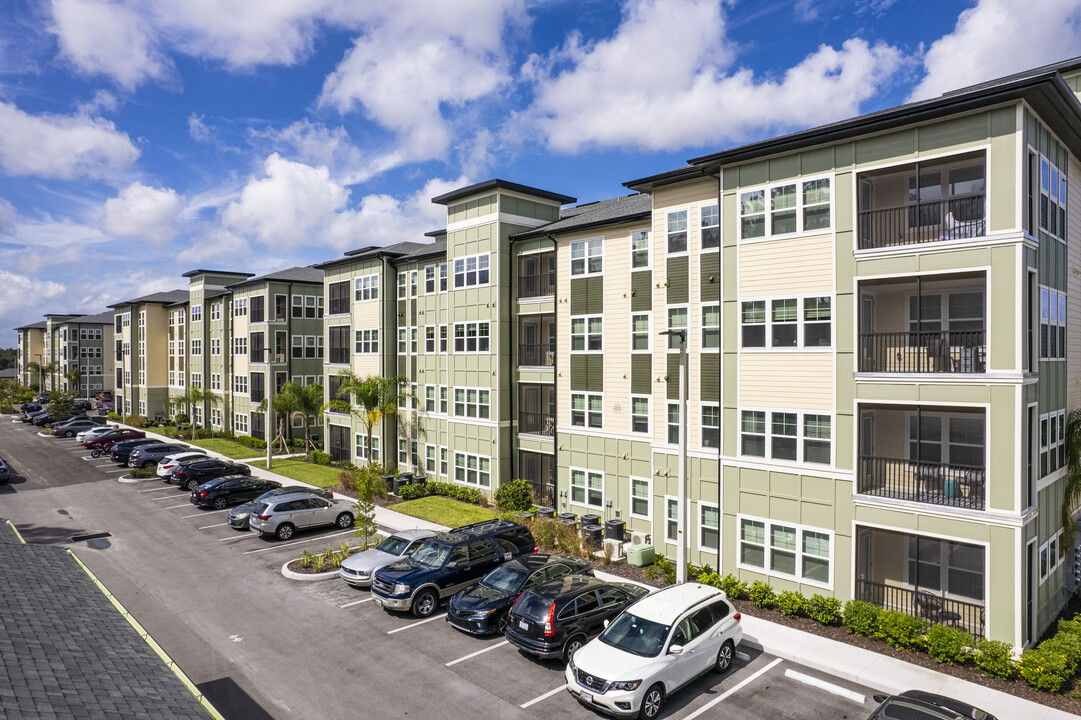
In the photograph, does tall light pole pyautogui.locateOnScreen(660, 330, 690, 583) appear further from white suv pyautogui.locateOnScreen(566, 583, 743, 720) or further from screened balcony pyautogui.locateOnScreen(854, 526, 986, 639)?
screened balcony pyautogui.locateOnScreen(854, 526, 986, 639)

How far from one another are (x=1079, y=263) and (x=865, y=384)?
9.46 meters

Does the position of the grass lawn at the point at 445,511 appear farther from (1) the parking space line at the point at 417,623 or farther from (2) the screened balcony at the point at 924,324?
(2) the screened balcony at the point at 924,324

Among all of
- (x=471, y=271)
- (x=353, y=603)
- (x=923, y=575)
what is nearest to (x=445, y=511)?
(x=353, y=603)

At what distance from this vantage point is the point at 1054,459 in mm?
18312

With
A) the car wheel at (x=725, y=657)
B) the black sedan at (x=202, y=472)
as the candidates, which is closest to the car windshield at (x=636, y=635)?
the car wheel at (x=725, y=657)

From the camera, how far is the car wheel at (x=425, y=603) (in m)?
18.2

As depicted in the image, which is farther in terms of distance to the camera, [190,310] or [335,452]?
[190,310]

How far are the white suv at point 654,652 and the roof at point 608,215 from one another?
50.9ft

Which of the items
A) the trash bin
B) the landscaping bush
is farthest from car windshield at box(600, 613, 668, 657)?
the trash bin

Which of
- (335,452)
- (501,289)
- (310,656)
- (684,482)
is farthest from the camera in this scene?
(335,452)

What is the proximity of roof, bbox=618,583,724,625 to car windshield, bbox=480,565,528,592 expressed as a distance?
4.30m

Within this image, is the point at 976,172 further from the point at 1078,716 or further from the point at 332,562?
the point at 332,562

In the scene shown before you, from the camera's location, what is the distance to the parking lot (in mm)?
13453

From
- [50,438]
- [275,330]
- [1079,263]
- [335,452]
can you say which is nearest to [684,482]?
[1079,263]
